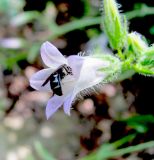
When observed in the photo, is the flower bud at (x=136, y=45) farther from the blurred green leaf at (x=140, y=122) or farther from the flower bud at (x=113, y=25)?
the blurred green leaf at (x=140, y=122)

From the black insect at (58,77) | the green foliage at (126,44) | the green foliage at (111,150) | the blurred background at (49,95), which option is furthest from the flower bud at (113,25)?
the blurred background at (49,95)

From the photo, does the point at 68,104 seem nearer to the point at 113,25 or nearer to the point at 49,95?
the point at 113,25

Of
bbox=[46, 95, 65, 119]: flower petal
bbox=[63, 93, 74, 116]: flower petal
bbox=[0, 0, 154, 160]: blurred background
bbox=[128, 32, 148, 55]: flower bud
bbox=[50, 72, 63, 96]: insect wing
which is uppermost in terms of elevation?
bbox=[128, 32, 148, 55]: flower bud

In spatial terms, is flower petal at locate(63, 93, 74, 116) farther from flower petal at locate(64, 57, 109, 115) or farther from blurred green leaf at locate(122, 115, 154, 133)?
blurred green leaf at locate(122, 115, 154, 133)

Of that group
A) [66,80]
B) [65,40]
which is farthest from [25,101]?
[66,80]

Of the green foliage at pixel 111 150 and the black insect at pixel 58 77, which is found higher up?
the black insect at pixel 58 77

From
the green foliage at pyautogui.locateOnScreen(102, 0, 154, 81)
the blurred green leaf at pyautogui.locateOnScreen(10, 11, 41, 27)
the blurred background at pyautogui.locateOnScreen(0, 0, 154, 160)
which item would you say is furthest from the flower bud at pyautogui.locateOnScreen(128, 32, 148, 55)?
the blurred green leaf at pyautogui.locateOnScreen(10, 11, 41, 27)

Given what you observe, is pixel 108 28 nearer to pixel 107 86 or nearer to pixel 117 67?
pixel 117 67
